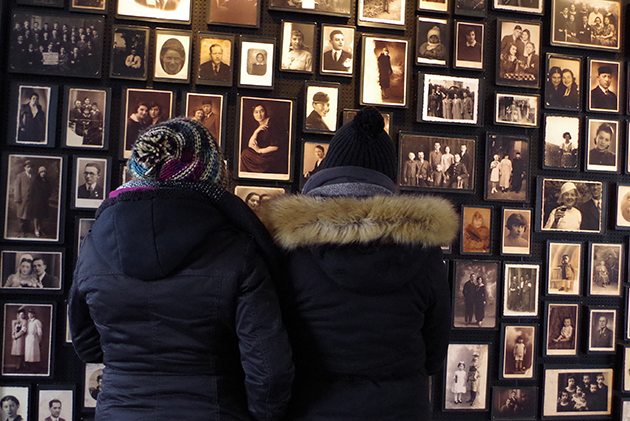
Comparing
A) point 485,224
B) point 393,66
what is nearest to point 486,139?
point 485,224

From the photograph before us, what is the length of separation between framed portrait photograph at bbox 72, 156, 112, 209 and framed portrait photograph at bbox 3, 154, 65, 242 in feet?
0.35

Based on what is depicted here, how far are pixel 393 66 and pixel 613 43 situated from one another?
1.72 metres

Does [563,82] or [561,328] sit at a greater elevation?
[563,82]

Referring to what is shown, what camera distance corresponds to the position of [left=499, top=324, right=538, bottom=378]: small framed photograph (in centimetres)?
357


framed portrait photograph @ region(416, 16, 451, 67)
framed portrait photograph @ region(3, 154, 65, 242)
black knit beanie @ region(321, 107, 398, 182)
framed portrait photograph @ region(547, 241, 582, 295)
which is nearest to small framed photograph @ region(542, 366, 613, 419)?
framed portrait photograph @ region(547, 241, 582, 295)

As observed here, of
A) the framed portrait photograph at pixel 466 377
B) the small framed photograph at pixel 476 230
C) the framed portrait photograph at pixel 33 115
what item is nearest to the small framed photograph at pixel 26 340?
the framed portrait photograph at pixel 33 115

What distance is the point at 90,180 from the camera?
3225 mm

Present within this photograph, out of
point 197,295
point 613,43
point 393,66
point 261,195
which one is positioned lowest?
point 197,295

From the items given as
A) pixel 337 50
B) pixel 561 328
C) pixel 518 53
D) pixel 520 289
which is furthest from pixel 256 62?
pixel 561 328

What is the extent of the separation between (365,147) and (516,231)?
2.12 m

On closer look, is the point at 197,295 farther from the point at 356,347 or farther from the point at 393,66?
the point at 393,66

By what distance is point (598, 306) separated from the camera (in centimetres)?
371

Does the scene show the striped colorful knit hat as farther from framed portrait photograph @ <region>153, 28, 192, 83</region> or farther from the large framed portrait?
the large framed portrait

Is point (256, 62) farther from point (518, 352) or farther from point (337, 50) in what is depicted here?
point (518, 352)
